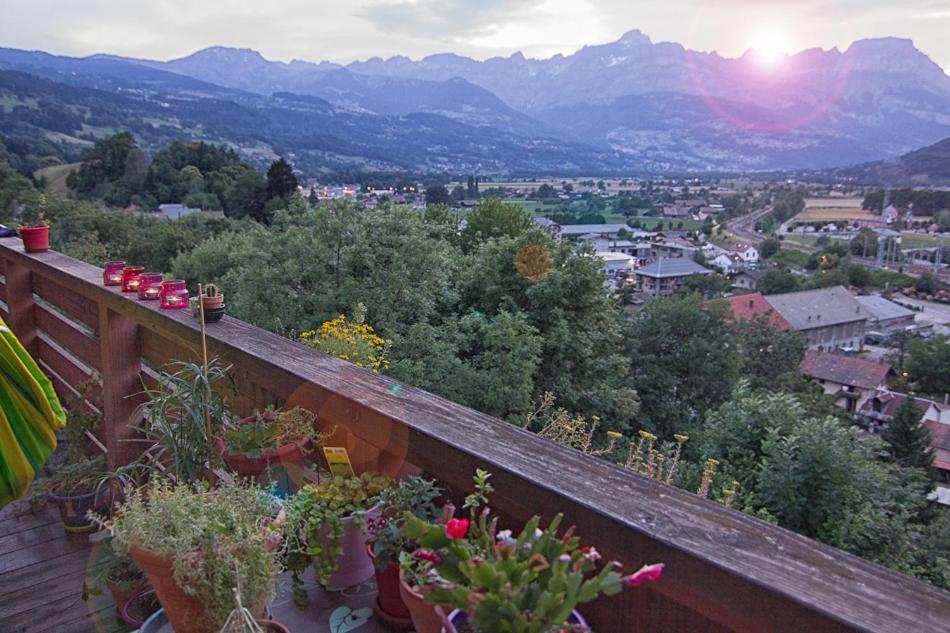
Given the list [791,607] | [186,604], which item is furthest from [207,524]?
[791,607]

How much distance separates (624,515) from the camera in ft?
2.67

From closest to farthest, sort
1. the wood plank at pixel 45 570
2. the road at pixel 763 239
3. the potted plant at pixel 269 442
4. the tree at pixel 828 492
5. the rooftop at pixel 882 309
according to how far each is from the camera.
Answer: the potted plant at pixel 269 442 → the wood plank at pixel 45 570 → the tree at pixel 828 492 → the rooftop at pixel 882 309 → the road at pixel 763 239

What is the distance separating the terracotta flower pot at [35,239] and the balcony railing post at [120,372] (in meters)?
1.07

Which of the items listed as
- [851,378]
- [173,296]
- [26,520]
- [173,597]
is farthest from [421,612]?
[851,378]

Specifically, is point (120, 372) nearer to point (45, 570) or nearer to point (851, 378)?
point (45, 570)

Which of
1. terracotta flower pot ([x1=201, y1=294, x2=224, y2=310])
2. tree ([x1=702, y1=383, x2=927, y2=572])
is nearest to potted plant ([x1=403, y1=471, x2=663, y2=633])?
terracotta flower pot ([x1=201, y1=294, x2=224, y2=310])

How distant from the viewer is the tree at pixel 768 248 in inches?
2736

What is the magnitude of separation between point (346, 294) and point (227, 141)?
3288 inches

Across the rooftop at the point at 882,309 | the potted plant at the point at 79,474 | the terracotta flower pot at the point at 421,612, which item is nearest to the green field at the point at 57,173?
the potted plant at the point at 79,474

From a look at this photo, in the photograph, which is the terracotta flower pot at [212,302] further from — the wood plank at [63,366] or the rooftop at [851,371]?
the rooftop at [851,371]

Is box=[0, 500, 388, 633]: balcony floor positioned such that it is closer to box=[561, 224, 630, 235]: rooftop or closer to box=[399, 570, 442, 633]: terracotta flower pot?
box=[399, 570, 442, 633]: terracotta flower pot

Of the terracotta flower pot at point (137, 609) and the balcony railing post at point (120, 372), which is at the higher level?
the balcony railing post at point (120, 372)

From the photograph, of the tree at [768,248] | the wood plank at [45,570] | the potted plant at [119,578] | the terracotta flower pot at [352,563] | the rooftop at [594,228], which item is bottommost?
the tree at [768,248]

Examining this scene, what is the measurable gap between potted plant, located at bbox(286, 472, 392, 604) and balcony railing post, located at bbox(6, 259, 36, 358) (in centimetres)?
245
